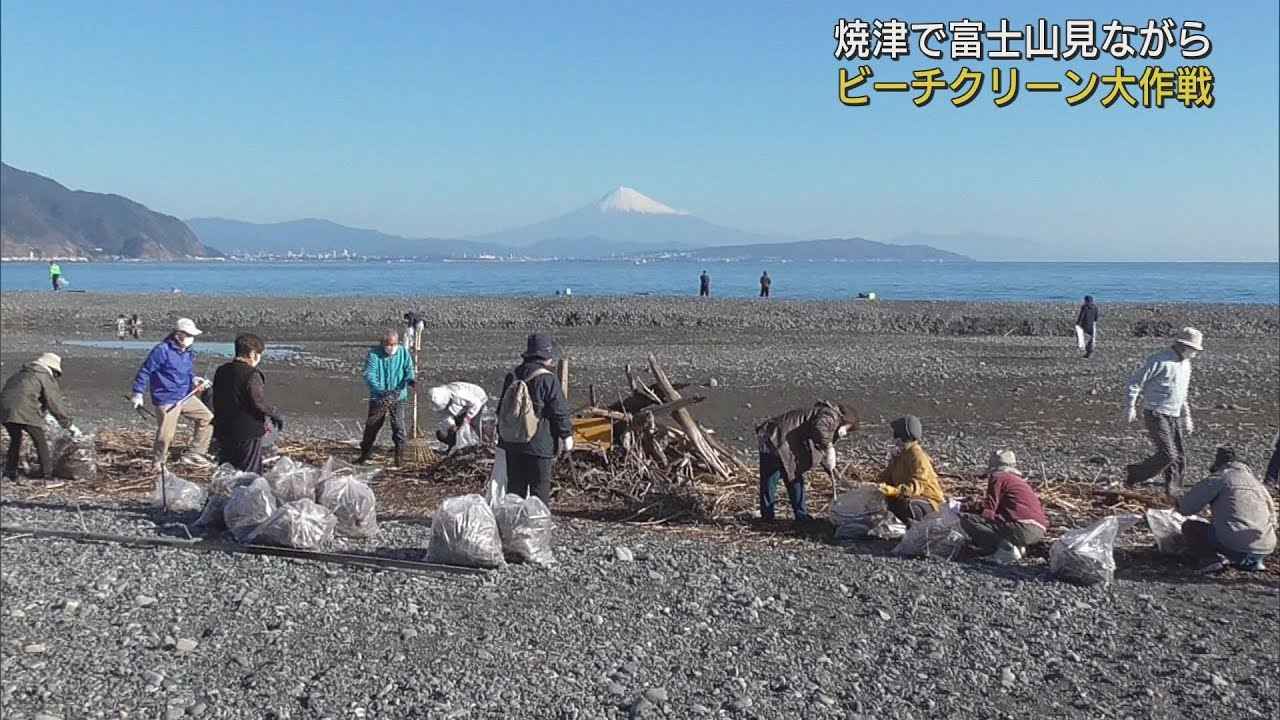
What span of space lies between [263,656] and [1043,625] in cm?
486

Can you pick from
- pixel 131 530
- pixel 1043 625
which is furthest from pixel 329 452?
pixel 1043 625

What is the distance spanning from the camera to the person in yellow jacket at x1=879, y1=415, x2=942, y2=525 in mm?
8523

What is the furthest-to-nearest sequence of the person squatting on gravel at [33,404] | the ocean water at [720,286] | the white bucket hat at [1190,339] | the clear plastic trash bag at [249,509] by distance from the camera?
the ocean water at [720,286]
the person squatting on gravel at [33,404]
the white bucket hat at [1190,339]
the clear plastic trash bag at [249,509]

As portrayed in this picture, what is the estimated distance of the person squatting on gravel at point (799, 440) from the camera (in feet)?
28.7

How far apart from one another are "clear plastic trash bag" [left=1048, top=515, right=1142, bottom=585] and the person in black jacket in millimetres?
3664

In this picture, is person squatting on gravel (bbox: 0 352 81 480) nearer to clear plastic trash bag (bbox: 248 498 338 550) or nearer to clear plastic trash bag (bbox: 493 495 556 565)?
clear plastic trash bag (bbox: 248 498 338 550)

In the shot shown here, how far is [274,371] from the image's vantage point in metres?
22.9

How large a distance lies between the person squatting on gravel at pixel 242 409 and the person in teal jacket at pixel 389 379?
1.72m

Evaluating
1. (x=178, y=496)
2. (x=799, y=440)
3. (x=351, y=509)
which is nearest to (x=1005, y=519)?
(x=799, y=440)

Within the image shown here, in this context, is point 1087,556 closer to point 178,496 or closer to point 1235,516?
point 1235,516

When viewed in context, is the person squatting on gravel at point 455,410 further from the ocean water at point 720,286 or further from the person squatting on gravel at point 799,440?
the ocean water at point 720,286

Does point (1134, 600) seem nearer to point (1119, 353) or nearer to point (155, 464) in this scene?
point (155, 464)

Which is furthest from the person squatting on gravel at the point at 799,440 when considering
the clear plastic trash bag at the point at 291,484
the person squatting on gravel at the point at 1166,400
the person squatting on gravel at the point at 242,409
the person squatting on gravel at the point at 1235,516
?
the person squatting on gravel at the point at 242,409

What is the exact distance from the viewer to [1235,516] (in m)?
7.70
